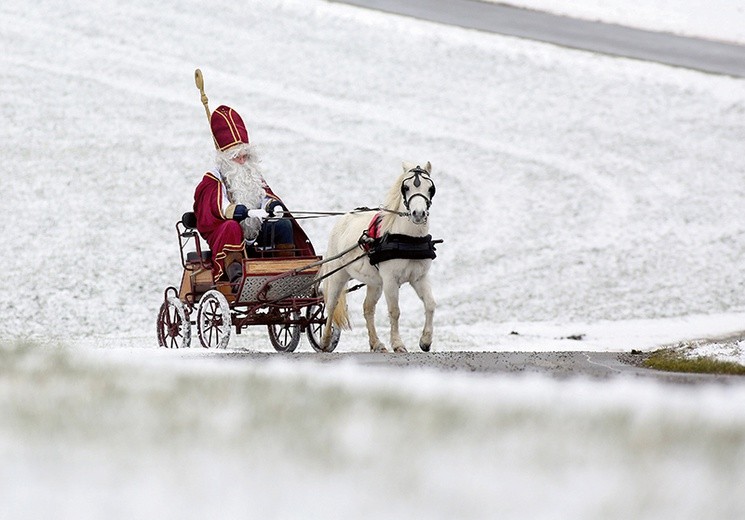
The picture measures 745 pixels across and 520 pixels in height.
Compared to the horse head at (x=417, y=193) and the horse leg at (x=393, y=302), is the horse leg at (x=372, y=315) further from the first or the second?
the horse head at (x=417, y=193)

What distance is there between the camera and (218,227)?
12.0 m

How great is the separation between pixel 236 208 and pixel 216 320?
1103 millimetres

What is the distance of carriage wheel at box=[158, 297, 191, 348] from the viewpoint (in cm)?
1259

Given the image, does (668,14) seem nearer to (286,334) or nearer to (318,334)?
(318,334)

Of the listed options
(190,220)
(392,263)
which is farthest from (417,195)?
(190,220)

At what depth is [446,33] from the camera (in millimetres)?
27703

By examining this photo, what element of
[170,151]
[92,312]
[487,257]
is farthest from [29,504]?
[170,151]

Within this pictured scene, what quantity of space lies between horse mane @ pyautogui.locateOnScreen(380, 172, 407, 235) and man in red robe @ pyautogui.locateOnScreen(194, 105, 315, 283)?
3.74 ft

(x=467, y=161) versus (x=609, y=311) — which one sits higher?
(x=467, y=161)

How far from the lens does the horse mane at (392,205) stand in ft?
36.4

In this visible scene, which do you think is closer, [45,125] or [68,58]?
[45,125]

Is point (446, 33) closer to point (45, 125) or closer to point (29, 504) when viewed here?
point (45, 125)

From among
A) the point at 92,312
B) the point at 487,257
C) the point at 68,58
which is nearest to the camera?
the point at 92,312

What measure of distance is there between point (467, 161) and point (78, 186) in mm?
7241
